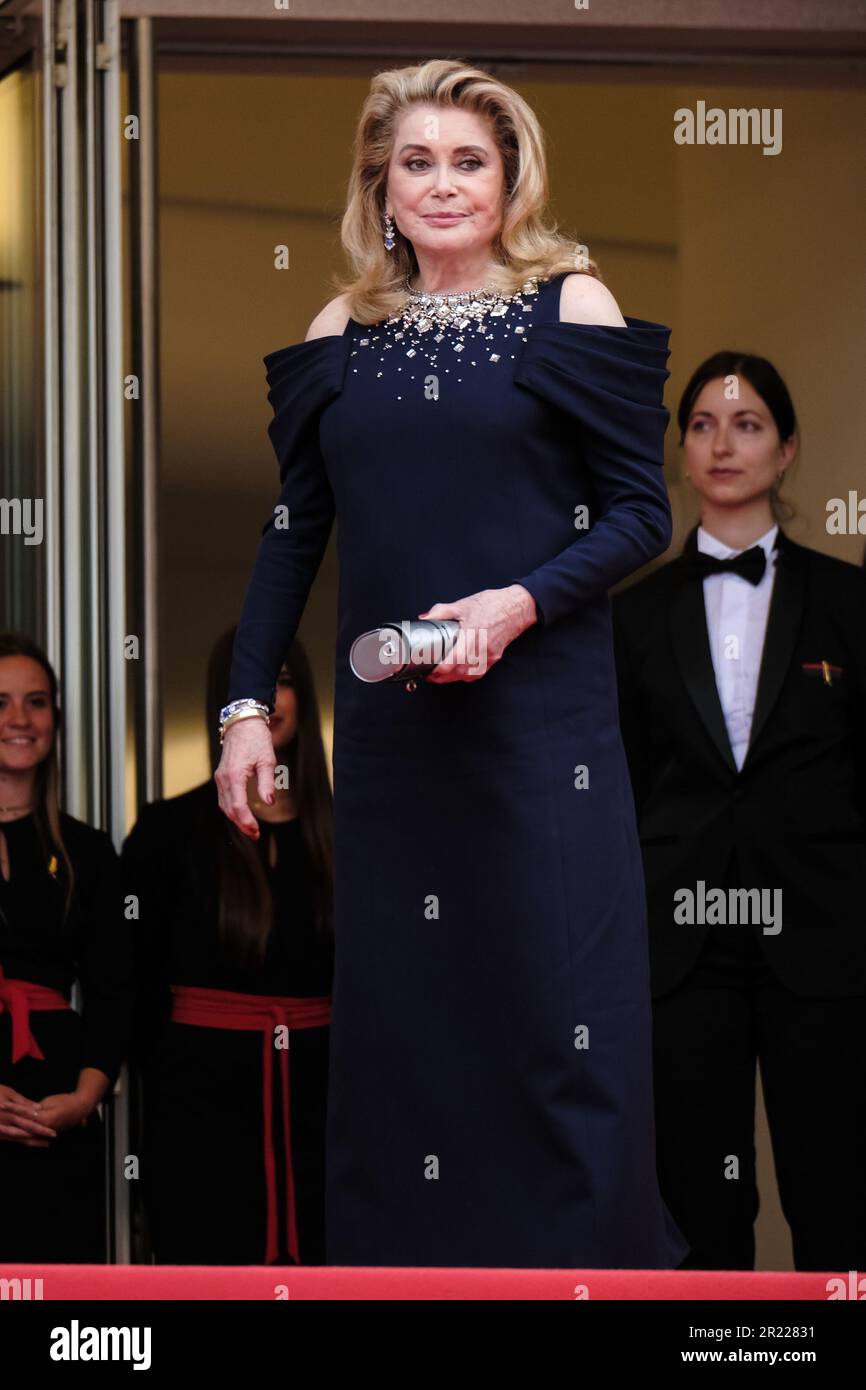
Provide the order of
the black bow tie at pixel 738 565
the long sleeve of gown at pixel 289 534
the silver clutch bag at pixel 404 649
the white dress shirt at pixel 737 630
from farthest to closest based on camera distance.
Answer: the black bow tie at pixel 738 565 < the white dress shirt at pixel 737 630 < the long sleeve of gown at pixel 289 534 < the silver clutch bag at pixel 404 649

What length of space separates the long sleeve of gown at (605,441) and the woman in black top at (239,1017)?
186 cm

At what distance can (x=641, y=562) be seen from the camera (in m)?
2.65

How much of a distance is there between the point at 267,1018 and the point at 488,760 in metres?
1.83

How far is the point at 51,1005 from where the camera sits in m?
4.30

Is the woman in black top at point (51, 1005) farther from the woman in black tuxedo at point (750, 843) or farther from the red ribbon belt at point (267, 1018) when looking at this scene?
the woman in black tuxedo at point (750, 843)

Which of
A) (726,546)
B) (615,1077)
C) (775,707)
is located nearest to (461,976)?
(615,1077)

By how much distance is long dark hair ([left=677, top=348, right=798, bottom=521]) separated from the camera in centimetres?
434

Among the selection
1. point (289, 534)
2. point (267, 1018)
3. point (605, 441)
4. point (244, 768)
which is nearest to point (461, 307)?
point (605, 441)

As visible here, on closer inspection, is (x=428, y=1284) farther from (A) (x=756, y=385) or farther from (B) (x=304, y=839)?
(A) (x=756, y=385)

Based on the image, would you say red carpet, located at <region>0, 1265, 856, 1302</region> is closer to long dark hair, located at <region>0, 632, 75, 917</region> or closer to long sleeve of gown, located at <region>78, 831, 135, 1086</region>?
long sleeve of gown, located at <region>78, 831, 135, 1086</region>

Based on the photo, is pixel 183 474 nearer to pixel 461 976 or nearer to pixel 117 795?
pixel 117 795

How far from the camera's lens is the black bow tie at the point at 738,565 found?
4238 mm

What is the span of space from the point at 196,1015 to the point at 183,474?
1.43 meters

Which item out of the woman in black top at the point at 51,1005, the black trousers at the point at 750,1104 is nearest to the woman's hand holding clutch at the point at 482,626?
the black trousers at the point at 750,1104
